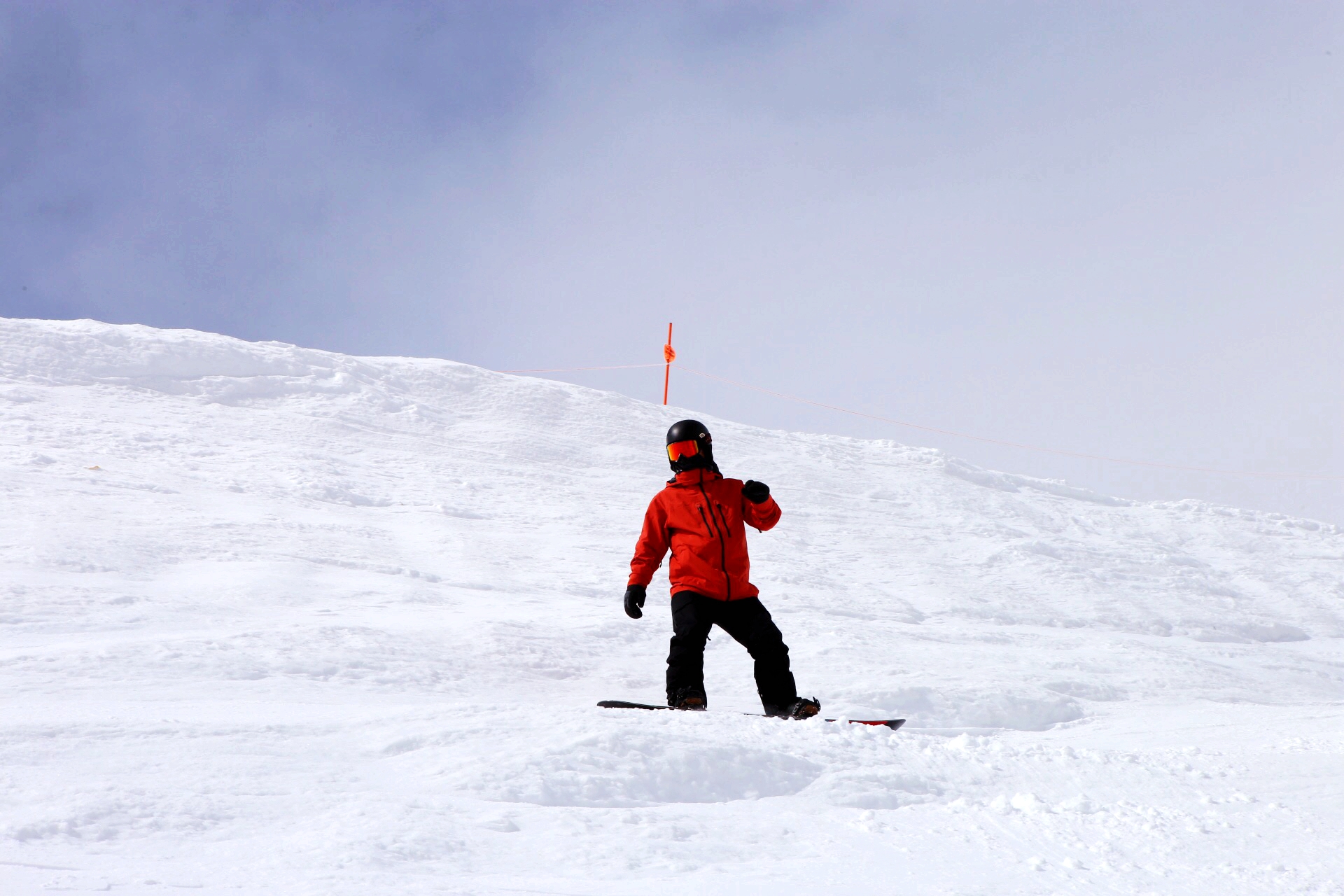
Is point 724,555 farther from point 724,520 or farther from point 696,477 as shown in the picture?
point 696,477

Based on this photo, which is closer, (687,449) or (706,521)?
(706,521)

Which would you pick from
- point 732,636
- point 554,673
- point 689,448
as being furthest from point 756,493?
point 554,673

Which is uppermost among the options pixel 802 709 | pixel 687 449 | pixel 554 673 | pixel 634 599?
pixel 687 449

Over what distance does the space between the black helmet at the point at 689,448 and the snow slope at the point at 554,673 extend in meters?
1.27

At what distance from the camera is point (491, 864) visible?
2.07 metres

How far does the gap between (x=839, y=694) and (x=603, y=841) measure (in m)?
3.19

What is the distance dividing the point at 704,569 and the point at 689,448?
62cm

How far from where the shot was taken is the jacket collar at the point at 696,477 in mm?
4594

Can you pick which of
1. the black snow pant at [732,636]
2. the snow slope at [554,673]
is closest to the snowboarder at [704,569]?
the black snow pant at [732,636]

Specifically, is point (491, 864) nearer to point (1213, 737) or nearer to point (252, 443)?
point (1213, 737)

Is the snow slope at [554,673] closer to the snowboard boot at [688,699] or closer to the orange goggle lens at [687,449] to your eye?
the snowboard boot at [688,699]

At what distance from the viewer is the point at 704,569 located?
438 cm

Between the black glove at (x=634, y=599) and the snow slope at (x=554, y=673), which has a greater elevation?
the black glove at (x=634, y=599)

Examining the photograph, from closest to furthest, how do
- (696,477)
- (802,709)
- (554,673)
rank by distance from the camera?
(802,709), (696,477), (554,673)
